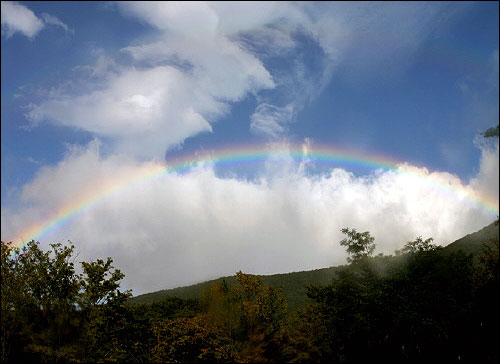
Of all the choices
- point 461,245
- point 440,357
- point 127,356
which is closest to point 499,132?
point 440,357

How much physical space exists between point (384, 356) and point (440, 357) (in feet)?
11.2

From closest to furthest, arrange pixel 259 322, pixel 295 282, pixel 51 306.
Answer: pixel 51 306
pixel 259 322
pixel 295 282

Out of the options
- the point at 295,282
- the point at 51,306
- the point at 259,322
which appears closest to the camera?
the point at 51,306

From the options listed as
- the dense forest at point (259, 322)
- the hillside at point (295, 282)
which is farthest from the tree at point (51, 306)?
the hillside at point (295, 282)

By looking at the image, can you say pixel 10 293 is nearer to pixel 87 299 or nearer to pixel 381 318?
pixel 87 299

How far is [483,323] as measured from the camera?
2352cm

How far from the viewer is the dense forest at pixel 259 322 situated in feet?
72.7

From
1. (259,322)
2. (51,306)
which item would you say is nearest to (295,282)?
(259,322)

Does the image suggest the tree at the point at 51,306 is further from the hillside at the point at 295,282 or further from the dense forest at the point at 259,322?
the hillside at the point at 295,282

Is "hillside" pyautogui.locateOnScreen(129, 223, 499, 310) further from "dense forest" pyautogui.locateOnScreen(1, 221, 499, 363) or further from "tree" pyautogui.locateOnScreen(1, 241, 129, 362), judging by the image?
"tree" pyautogui.locateOnScreen(1, 241, 129, 362)

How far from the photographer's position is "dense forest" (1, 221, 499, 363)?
72.7 feet

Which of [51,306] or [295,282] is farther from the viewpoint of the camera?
[295,282]

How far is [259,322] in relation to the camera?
92.9 feet

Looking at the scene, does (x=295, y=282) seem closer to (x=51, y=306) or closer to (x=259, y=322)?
(x=259, y=322)
